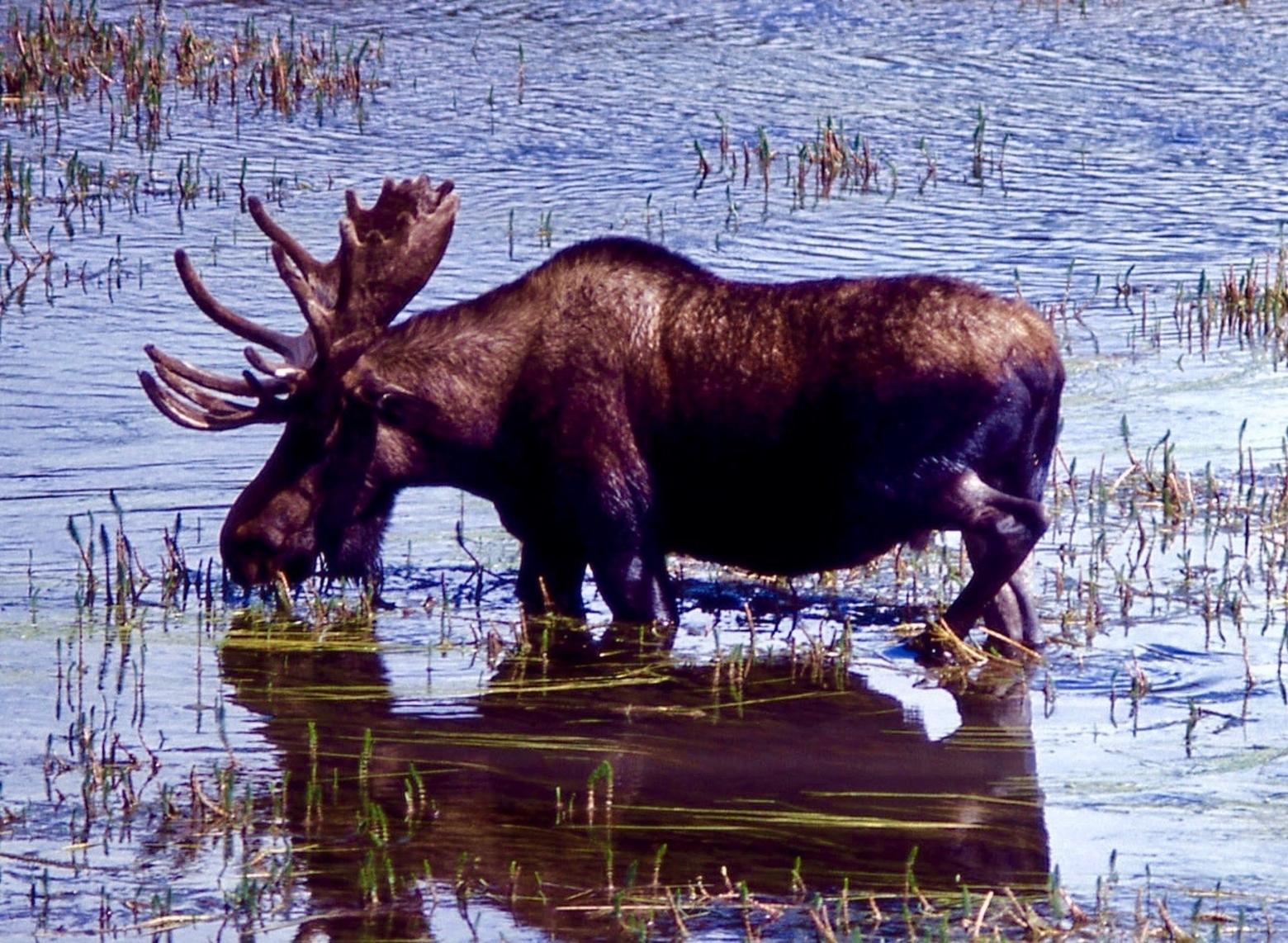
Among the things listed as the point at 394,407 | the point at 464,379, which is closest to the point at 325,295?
the point at 394,407

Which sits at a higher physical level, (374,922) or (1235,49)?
(1235,49)

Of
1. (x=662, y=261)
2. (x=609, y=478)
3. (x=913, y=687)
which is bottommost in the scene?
(x=913, y=687)

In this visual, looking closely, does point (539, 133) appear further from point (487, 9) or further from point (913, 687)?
point (913, 687)

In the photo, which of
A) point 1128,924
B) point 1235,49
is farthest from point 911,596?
point 1235,49

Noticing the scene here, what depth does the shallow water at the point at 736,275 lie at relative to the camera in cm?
657

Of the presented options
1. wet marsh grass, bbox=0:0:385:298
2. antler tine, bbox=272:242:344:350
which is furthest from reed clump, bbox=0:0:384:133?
antler tine, bbox=272:242:344:350

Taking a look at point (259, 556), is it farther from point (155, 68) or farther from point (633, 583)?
point (155, 68)

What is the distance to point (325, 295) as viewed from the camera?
8.81m

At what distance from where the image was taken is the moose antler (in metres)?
8.52

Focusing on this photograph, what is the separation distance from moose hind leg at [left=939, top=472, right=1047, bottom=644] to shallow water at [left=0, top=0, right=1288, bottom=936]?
0.28m

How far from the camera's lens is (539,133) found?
1755 cm

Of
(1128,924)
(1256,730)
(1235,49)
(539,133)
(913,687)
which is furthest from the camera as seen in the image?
(1235,49)

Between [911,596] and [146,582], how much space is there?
2.69 meters

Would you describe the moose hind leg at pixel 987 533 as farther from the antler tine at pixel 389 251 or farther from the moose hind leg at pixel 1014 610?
the antler tine at pixel 389 251
